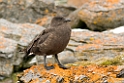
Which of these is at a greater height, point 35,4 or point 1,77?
point 35,4

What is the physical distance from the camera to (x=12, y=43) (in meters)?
14.4

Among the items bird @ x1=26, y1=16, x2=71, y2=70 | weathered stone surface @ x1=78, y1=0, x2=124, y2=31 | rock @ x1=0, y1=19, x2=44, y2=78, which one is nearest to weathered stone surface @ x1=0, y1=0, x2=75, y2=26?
weathered stone surface @ x1=78, y1=0, x2=124, y2=31

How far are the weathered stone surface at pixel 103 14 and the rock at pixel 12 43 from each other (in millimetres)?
2585

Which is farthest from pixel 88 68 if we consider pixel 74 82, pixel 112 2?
pixel 112 2

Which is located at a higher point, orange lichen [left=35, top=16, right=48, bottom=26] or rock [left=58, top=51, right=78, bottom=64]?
orange lichen [left=35, top=16, right=48, bottom=26]

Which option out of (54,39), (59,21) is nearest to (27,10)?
(59,21)

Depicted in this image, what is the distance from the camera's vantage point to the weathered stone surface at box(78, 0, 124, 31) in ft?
57.3

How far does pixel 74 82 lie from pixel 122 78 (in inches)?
46.2

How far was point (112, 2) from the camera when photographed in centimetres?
1798

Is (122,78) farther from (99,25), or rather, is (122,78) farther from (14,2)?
(14,2)

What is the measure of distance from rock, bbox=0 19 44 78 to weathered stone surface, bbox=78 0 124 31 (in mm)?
2585

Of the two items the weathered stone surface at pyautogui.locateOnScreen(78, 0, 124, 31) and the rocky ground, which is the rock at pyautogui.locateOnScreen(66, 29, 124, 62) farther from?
the weathered stone surface at pyautogui.locateOnScreen(78, 0, 124, 31)

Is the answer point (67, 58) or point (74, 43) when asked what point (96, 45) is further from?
point (67, 58)

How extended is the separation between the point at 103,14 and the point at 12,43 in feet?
16.6
